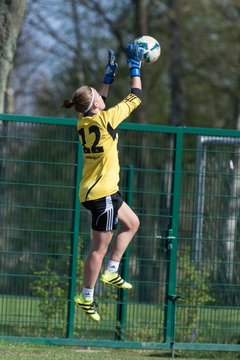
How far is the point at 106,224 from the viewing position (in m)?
8.58

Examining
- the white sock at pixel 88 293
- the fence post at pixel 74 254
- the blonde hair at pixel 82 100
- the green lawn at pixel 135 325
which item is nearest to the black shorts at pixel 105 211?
the white sock at pixel 88 293

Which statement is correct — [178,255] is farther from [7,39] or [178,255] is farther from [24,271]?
[7,39]

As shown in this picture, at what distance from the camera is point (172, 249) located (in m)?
10.7

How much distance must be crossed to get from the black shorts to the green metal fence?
2062 millimetres

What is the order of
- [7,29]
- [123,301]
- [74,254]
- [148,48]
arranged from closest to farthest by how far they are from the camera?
1. [148,48]
2. [74,254]
3. [123,301]
4. [7,29]

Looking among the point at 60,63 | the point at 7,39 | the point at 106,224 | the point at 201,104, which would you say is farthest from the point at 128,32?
the point at 106,224

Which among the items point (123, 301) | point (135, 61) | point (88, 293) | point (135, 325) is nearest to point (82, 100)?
point (135, 61)

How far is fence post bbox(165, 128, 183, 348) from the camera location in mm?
10672

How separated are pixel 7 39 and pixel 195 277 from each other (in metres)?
4.02

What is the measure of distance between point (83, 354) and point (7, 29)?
14.7 ft

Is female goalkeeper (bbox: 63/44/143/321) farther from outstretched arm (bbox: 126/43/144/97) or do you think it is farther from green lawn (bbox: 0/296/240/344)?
green lawn (bbox: 0/296/240/344)

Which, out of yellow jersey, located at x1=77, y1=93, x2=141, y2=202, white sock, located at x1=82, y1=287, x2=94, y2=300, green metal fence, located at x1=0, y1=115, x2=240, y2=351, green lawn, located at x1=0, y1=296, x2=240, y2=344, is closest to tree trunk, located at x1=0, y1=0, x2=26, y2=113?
green metal fence, located at x1=0, y1=115, x2=240, y2=351

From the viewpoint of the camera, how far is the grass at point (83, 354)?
937cm

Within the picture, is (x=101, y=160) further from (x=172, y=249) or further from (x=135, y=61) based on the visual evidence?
(x=172, y=249)
